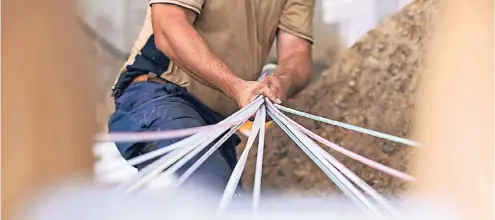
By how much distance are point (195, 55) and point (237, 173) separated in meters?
0.11

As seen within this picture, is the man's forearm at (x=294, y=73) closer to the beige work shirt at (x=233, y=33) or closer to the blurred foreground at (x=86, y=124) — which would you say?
the beige work shirt at (x=233, y=33)

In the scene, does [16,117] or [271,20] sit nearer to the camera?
[16,117]

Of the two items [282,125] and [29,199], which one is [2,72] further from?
[282,125]

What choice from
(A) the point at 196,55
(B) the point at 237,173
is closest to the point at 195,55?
(A) the point at 196,55

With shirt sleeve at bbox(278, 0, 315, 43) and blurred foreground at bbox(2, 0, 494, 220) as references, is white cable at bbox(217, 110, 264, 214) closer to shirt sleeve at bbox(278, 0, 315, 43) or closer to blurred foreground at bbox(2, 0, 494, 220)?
blurred foreground at bbox(2, 0, 494, 220)

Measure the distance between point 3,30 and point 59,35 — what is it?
5cm

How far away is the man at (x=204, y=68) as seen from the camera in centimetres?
65

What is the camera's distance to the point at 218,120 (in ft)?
2.18

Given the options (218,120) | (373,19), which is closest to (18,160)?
(218,120)

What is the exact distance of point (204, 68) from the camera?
2.15ft

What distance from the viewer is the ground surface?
0.66 metres

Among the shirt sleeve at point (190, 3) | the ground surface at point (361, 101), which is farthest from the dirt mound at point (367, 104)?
the shirt sleeve at point (190, 3)

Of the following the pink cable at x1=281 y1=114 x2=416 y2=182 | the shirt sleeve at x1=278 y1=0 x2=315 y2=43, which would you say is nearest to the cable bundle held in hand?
the pink cable at x1=281 y1=114 x2=416 y2=182

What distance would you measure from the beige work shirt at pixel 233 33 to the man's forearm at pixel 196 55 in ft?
0.05
